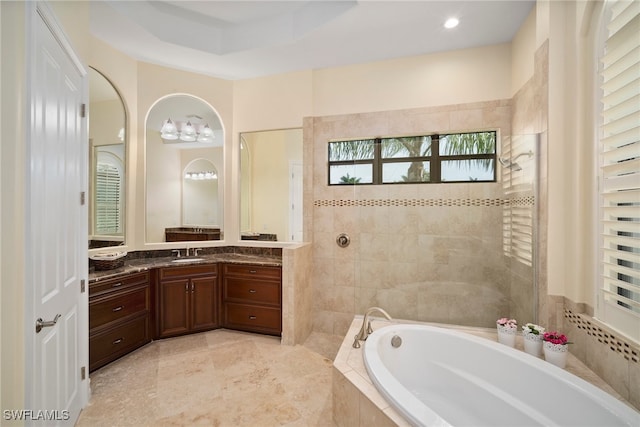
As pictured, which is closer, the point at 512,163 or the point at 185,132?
the point at 512,163

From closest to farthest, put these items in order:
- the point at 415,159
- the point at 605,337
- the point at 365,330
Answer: the point at 605,337, the point at 365,330, the point at 415,159

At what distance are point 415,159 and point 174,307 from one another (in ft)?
9.74

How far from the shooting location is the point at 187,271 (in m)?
3.08

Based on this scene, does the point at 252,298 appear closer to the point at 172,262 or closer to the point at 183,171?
the point at 172,262

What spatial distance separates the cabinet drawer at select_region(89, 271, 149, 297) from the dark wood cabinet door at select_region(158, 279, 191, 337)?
215 millimetres

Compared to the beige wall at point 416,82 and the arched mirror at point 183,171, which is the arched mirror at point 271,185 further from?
the beige wall at point 416,82

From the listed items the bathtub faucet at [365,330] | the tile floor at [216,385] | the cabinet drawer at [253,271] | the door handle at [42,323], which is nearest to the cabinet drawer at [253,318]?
the tile floor at [216,385]

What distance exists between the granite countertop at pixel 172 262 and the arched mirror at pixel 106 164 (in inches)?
14.7

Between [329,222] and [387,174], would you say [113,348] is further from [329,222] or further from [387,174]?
[387,174]

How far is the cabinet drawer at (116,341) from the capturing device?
2336 millimetres

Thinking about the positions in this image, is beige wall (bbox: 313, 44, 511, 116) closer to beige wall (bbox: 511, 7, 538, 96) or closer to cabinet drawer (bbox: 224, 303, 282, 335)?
beige wall (bbox: 511, 7, 538, 96)

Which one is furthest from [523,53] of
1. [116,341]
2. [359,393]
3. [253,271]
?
[116,341]

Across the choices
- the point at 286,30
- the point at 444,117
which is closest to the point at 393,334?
the point at 444,117

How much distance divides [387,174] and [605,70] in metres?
1.79
